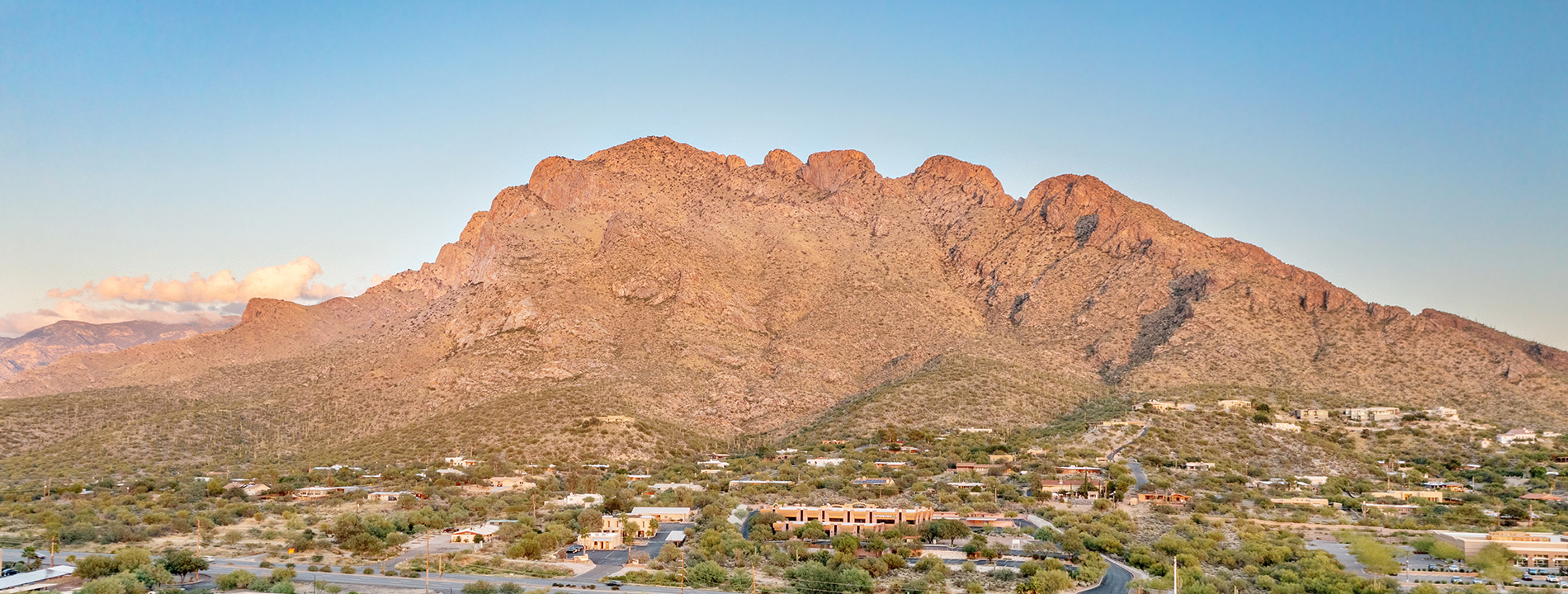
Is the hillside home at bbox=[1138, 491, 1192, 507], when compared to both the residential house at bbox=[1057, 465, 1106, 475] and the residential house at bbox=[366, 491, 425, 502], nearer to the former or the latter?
the residential house at bbox=[1057, 465, 1106, 475]

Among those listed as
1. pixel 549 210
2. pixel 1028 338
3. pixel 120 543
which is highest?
pixel 549 210

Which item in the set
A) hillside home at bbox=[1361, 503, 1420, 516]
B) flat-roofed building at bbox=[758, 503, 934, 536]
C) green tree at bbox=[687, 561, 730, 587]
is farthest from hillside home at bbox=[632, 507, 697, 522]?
hillside home at bbox=[1361, 503, 1420, 516]

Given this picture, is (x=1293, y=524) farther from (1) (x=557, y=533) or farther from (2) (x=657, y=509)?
(1) (x=557, y=533)

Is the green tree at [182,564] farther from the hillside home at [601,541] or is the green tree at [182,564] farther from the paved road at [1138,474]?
the paved road at [1138,474]

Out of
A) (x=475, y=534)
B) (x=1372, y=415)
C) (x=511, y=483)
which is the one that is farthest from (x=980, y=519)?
(x=1372, y=415)

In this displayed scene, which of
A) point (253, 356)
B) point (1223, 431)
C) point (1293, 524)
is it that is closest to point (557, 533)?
point (1293, 524)

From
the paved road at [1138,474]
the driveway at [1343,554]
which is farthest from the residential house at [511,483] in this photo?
the driveway at [1343,554]

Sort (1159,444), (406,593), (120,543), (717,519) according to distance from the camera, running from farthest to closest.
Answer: (1159,444) → (717,519) → (120,543) → (406,593)
